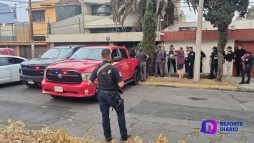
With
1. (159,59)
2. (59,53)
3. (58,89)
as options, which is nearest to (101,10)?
(159,59)

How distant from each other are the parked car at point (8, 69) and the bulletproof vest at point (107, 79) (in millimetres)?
7557

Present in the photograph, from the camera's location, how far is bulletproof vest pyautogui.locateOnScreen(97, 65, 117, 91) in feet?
15.0

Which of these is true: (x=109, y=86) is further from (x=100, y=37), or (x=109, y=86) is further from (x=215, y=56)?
(x=100, y=37)

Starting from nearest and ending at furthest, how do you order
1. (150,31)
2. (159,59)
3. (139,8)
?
(159,59), (150,31), (139,8)

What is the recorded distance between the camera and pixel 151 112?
6730 mm

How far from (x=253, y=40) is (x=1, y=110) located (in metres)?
12.3

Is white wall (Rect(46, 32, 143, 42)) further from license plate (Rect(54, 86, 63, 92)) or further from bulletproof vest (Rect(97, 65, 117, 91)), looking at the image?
bulletproof vest (Rect(97, 65, 117, 91))

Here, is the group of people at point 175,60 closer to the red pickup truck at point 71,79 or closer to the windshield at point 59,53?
the windshield at point 59,53

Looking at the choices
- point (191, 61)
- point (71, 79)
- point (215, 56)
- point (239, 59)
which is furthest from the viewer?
point (239, 59)

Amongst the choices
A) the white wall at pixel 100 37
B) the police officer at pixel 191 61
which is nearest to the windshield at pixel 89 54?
the police officer at pixel 191 61

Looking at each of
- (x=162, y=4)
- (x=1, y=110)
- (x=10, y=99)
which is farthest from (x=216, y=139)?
(x=162, y=4)

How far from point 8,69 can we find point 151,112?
7315 millimetres

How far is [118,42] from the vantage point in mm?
19359

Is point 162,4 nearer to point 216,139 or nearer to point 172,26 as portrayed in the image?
point 172,26
